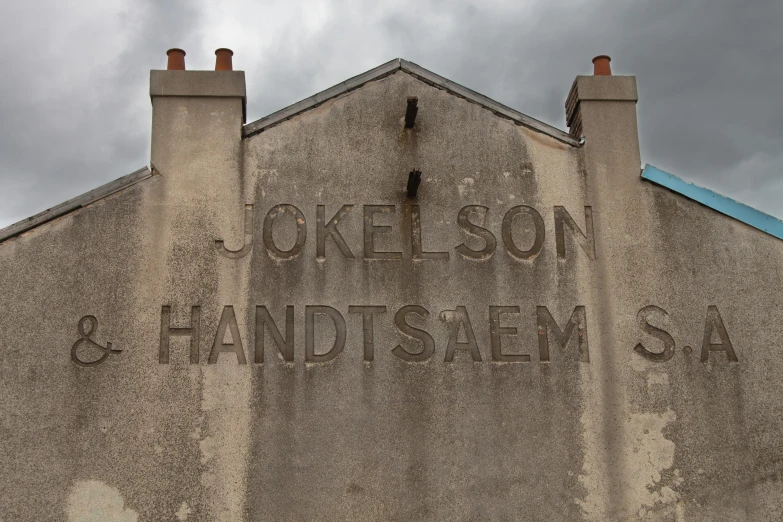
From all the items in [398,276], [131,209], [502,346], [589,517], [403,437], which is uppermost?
[131,209]

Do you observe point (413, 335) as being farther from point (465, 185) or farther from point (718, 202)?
point (718, 202)

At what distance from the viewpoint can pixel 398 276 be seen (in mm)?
9867

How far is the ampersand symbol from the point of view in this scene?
9250mm

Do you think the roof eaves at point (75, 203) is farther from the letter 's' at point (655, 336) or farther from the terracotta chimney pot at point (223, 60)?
the letter 's' at point (655, 336)

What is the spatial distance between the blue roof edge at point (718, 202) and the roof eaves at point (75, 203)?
583 cm

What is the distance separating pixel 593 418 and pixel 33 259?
20.3 ft

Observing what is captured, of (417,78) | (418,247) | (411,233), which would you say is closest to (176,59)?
(417,78)

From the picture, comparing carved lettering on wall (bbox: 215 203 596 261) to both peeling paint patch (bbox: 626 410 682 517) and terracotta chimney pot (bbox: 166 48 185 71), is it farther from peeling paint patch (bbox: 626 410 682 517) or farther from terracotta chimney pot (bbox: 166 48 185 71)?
terracotta chimney pot (bbox: 166 48 185 71)

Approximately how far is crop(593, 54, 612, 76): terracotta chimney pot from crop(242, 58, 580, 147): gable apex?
108cm

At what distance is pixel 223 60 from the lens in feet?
35.3

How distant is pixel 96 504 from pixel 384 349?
3.29 m

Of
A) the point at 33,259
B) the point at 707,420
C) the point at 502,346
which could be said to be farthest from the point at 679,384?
the point at 33,259

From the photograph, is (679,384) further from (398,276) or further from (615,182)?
(398,276)

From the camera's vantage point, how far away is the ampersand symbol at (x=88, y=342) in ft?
30.3
